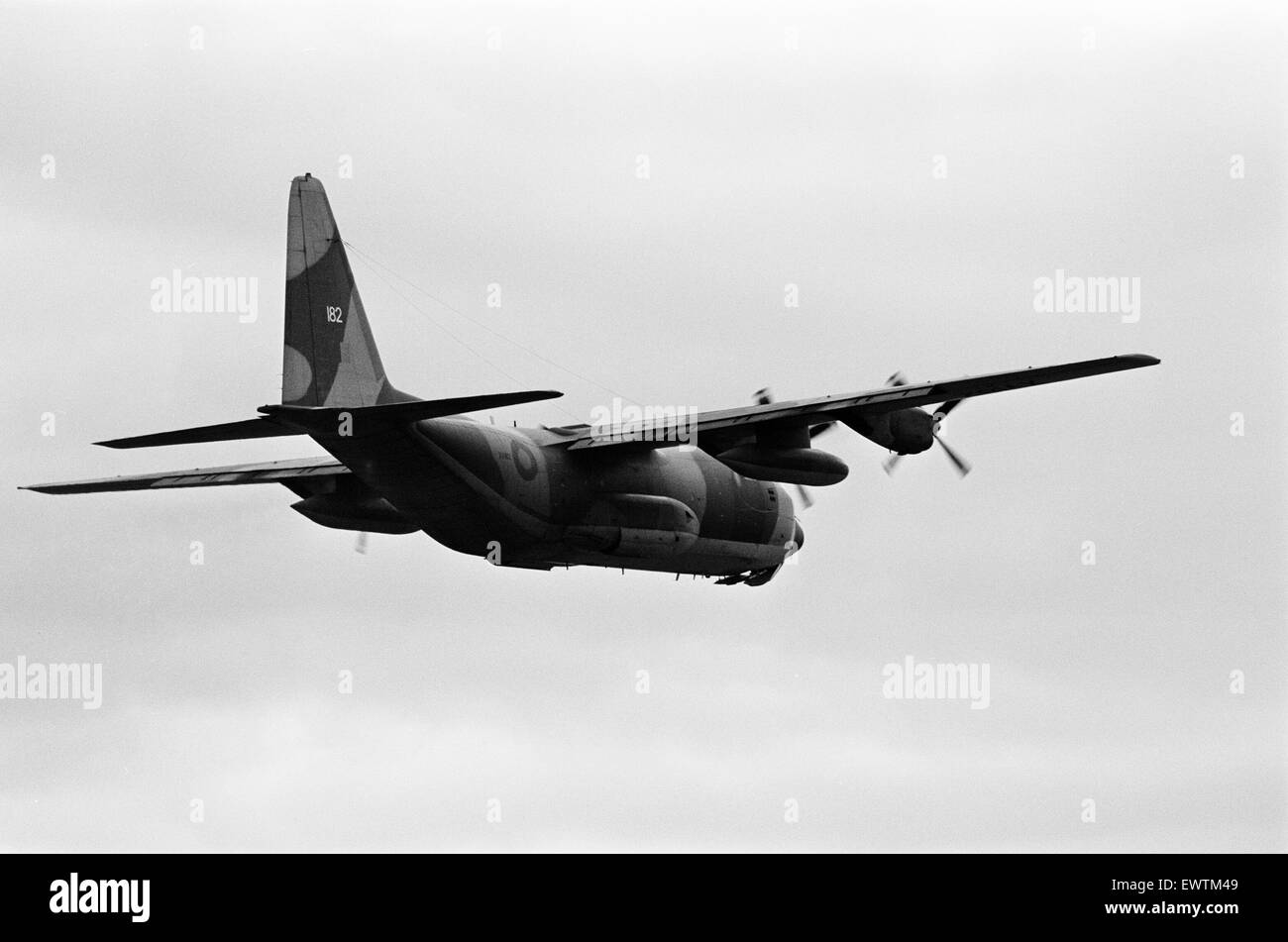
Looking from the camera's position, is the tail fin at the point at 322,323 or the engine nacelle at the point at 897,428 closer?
the tail fin at the point at 322,323

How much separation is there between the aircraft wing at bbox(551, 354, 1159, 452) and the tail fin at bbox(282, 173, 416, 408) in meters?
4.99

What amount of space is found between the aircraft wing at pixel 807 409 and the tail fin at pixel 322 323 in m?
4.99

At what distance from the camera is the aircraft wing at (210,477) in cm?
5441

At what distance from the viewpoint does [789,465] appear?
5047 cm

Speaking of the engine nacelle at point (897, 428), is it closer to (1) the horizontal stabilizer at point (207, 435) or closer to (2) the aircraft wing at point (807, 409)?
(2) the aircraft wing at point (807, 409)

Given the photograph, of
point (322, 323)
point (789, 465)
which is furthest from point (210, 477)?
point (789, 465)

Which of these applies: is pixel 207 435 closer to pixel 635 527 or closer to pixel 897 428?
pixel 635 527

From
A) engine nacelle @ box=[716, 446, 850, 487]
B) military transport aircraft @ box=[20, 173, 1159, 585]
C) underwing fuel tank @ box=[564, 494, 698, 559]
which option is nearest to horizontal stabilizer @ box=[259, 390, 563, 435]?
military transport aircraft @ box=[20, 173, 1159, 585]

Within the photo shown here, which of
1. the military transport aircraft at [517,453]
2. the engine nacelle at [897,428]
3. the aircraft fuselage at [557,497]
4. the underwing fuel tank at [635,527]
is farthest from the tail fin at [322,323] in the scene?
the engine nacelle at [897,428]

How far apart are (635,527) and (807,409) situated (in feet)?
15.6

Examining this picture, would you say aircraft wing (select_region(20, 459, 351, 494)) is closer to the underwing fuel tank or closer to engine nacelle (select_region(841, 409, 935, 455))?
the underwing fuel tank

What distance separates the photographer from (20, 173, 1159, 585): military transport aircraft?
47.8 meters
